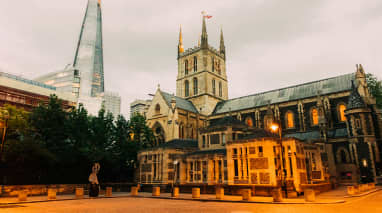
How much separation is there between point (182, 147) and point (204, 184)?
882 cm

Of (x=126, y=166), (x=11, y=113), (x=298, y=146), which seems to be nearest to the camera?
(x=298, y=146)

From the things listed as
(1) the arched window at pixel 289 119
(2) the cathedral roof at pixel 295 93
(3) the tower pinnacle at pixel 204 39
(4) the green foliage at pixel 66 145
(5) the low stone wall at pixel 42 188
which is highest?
(3) the tower pinnacle at pixel 204 39

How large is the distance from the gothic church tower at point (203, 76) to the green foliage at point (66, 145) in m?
18.6

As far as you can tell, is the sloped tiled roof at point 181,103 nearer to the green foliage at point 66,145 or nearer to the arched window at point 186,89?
the arched window at point 186,89

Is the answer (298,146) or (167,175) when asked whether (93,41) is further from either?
(298,146)

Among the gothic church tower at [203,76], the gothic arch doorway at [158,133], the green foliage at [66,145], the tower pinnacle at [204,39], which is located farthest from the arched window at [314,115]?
the tower pinnacle at [204,39]

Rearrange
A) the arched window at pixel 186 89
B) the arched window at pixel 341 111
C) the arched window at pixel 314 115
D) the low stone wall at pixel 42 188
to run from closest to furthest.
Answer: the low stone wall at pixel 42 188 → the arched window at pixel 341 111 → the arched window at pixel 314 115 → the arched window at pixel 186 89

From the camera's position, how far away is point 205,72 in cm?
6291

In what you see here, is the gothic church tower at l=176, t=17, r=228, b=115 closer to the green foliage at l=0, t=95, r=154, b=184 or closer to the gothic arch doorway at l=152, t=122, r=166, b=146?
the gothic arch doorway at l=152, t=122, r=166, b=146

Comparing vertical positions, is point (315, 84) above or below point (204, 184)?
above

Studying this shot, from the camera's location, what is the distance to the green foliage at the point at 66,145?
30.9 m

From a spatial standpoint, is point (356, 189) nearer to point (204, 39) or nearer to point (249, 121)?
point (249, 121)

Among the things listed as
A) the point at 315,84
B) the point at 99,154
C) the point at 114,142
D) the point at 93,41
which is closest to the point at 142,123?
the point at 114,142

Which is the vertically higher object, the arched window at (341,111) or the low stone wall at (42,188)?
the arched window at (341,111)
